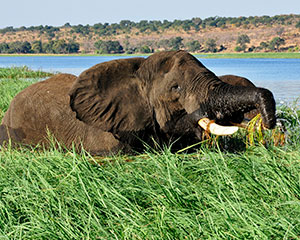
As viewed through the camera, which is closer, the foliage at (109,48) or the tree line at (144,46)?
the tree line at (144,46)

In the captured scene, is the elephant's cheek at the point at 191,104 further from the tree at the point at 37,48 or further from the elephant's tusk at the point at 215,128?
the tree at the point at 37,48

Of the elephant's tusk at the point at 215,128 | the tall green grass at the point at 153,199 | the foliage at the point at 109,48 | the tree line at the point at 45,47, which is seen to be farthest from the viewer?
the tree line at the point at 45,47

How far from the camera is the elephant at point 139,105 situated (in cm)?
→ 474

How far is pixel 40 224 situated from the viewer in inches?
134

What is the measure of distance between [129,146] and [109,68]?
765mm

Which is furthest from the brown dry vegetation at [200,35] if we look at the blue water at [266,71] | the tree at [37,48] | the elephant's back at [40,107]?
the elephant's back at [40,107]

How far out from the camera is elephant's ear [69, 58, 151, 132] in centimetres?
521

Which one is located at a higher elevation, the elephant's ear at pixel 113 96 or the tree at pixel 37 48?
the elephant's ear at pixel 113 96

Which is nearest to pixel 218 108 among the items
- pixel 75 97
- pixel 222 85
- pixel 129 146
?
pixel 222 85

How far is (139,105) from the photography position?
5.20 m

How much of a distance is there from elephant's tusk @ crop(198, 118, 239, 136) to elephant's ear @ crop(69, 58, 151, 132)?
652 millimetres

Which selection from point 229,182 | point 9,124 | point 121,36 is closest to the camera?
point 229,182

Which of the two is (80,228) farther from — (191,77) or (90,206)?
(191,77)

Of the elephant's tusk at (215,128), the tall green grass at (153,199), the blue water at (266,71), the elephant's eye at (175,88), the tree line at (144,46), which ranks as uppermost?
the elephant's eye at (175,88)
